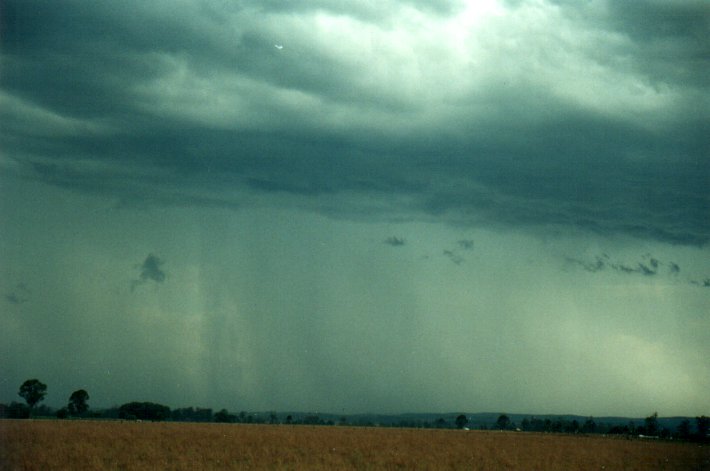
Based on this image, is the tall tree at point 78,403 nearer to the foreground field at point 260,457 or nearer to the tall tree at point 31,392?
the tall tree at point 31,392

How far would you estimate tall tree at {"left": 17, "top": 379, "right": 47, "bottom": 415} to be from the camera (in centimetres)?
16475

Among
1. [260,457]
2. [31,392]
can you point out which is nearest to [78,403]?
[31,392]

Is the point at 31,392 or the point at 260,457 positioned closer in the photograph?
the point at 260,457

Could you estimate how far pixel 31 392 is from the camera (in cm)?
16488

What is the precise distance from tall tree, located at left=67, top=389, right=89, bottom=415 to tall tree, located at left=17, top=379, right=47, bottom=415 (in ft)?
22.7

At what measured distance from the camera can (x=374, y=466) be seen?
1282 inches

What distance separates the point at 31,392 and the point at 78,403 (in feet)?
37.0

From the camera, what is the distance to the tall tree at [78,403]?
170 metres

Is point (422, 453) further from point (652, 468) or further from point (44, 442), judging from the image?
point (44, 442)

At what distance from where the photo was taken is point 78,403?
171 metres

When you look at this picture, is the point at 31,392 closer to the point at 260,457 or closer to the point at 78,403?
the point at 78,403

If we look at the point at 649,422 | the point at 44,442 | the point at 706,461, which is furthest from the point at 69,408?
the point at 706,461

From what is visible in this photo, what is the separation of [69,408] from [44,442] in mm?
142776

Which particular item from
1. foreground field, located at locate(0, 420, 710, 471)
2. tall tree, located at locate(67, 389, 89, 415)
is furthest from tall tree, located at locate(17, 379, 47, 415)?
foreground field, located at locate(0, 420, 710, 471)
